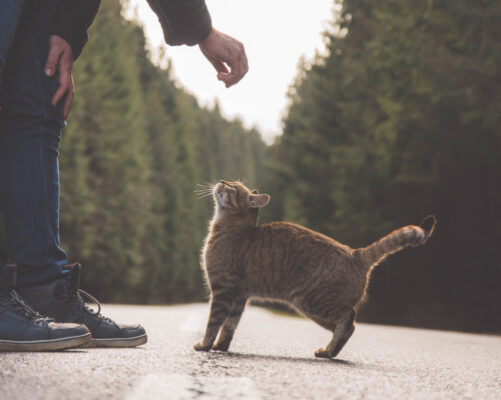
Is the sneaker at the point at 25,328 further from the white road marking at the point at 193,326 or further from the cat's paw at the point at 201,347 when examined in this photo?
the white road marking at the point at 193,326

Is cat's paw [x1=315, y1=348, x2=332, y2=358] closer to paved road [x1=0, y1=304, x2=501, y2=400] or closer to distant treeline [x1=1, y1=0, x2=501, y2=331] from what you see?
paved road [x1=0, y1=304, x2=501, y2=400]

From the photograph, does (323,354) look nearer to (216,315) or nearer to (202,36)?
(216,315)

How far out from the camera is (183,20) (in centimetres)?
318

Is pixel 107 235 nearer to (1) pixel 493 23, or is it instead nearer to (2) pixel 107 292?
(2) pixel 107 292

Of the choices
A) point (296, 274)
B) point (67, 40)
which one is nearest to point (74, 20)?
point (67, 40)

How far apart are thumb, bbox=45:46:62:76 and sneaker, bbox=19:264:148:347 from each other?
0.98m

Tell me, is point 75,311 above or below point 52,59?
below

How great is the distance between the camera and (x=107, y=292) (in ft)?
102

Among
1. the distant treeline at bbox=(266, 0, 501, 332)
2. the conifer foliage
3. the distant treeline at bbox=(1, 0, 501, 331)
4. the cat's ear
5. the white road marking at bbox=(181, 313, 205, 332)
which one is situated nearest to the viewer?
the cat's ear

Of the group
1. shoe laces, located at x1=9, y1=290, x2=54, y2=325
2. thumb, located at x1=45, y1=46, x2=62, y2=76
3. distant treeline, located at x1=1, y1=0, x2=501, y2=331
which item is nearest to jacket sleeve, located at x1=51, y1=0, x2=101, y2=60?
thumb, located at x1=45, y1=46, x2=62, y2=76

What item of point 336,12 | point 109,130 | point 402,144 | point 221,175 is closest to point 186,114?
point 221,175

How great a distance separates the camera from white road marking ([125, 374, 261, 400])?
199cm

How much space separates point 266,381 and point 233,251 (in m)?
1.99

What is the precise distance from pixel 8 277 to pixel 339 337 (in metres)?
1.98
